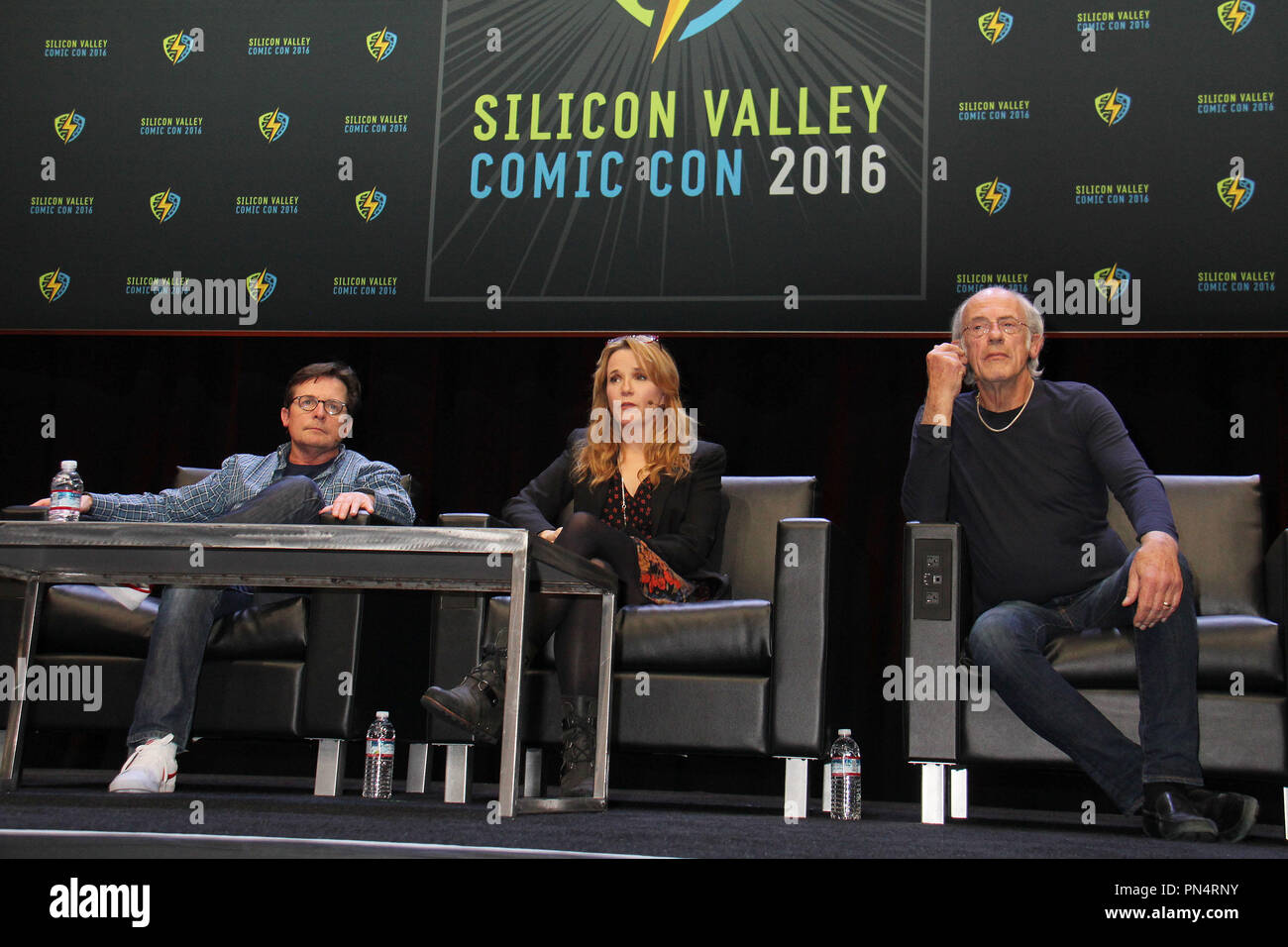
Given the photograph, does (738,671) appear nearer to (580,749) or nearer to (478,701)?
(580,749)

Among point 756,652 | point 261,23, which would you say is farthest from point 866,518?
point 261,23

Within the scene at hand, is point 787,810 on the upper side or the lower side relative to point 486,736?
lower

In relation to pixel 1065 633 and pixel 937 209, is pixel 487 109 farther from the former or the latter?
pixel 1065 633

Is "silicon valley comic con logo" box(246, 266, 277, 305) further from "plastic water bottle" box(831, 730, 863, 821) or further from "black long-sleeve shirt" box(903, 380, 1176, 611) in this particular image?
"plastic water bottle" box(831, 730, 863, 821)

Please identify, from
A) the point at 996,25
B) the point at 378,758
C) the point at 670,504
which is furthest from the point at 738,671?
the point at 996,25

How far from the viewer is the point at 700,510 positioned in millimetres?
2896

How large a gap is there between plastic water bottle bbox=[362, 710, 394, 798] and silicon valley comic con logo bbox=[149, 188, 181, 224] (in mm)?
1978

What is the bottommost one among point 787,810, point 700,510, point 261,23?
point 787,810

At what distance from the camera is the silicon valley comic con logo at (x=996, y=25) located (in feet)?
11.8

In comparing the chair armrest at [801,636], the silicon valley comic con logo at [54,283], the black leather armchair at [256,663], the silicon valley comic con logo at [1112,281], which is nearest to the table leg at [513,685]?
the chair armrest at [801,636]

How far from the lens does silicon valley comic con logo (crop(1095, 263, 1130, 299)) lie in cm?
337

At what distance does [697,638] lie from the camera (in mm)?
2568

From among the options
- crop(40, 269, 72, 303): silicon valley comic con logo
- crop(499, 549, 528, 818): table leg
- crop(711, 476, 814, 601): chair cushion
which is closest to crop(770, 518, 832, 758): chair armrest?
crop(711, 476, 814, 601): chair cushion
